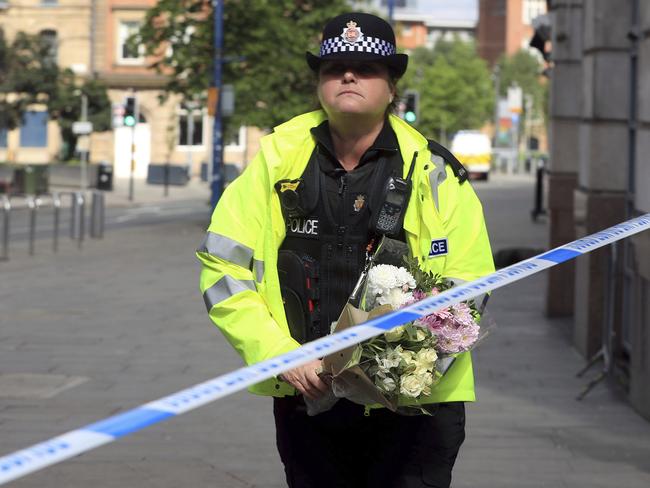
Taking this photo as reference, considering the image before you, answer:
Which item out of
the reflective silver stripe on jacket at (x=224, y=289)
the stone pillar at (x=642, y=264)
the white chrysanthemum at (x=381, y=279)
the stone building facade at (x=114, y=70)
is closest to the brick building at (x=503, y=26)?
the stone building facade at (x=114, y=70)

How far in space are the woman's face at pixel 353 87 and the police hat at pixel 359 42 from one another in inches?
1.3

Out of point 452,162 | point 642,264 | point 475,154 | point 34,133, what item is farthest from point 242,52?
point 475,154

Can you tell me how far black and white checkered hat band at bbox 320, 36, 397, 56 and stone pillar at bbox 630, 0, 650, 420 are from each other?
4.79 meters

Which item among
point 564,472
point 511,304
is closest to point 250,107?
point 511,304

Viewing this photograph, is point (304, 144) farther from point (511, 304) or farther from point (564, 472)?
point (511, 304)

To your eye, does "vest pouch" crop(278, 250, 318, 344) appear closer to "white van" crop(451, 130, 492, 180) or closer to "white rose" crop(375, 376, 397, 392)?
"white rose" crop(375, 376, 397, 392)

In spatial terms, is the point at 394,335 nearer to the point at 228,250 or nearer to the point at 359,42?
the point at 228,250

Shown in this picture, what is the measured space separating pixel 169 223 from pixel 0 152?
34.7m

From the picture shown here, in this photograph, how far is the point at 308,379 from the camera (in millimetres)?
3680

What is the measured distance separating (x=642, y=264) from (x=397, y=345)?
5.27 meters

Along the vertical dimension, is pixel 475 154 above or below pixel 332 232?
above

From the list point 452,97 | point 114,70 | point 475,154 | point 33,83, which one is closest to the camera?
point 33,83

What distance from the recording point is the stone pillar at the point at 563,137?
46.9 ft

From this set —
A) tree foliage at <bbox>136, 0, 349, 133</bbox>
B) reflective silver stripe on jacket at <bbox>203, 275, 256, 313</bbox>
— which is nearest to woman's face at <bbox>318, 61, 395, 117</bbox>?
reflective silver stripe on jacket at <bbox>203, 275, 256, 313</bbox>
